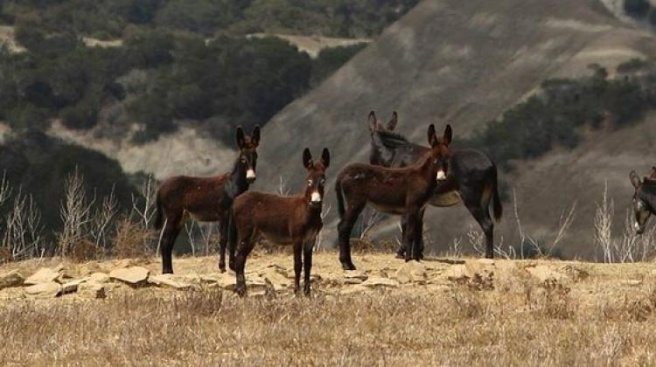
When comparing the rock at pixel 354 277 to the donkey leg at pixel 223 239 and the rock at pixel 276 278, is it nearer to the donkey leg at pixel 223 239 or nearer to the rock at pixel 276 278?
the rock at pixel 276 278

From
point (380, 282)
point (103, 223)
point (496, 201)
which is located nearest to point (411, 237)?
point (496, 201)

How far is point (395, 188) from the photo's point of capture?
17578 mm

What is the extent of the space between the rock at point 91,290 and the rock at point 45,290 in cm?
24

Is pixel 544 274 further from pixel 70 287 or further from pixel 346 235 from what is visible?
pixel 70 287

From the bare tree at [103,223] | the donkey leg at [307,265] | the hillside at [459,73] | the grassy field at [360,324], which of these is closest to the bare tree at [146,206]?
the bare tree at [103,223]

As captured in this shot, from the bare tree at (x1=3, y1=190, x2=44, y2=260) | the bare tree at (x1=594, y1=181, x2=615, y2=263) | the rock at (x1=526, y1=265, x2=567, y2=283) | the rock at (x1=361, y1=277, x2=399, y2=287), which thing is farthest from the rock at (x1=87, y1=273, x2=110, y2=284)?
the bare tree at (x1=594, y1=181, x2=615, y2=263)

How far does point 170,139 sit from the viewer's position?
99.4 metres

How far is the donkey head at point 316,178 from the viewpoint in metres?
14.0

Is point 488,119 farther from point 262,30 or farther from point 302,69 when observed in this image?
point 262,30

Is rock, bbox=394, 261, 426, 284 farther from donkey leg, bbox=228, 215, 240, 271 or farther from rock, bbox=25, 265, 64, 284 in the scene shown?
rock, bbox=25, 265, 64, 284

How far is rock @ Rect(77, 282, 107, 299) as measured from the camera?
48.7ft

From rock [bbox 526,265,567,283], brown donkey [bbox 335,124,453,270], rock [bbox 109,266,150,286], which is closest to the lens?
rock [bbox 109,266,150,286]

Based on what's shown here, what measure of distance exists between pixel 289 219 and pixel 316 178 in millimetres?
717

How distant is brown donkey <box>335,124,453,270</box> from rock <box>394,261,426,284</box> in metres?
0.76
